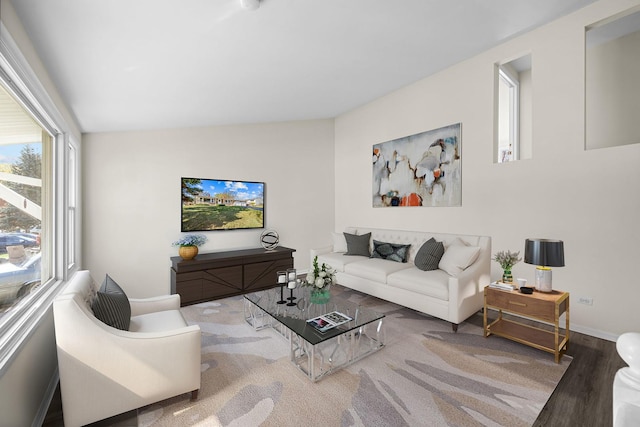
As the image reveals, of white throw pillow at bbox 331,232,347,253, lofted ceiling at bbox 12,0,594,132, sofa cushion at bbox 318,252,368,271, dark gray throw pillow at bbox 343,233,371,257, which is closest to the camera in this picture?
lofted ceiling at bbox 12,0,594,132

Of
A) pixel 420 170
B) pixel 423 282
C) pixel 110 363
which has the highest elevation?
pixel 420 170

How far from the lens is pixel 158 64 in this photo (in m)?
2.41

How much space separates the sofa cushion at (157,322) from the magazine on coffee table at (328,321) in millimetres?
1031

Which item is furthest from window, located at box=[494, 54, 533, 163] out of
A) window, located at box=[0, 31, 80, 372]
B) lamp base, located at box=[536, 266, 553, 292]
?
window, located at box=[0, 31, 80, 372]

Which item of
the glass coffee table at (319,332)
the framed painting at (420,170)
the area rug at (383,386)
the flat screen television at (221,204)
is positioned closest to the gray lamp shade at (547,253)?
the area rug at (383,386)

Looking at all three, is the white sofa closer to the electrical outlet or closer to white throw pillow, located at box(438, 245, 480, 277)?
white throw pillow, located at box(438, 245, 480, 277)

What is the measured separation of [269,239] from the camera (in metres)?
5.01

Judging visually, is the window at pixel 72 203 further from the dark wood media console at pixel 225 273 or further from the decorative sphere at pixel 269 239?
the decorative sphere at pixel 269 239

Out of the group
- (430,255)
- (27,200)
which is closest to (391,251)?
(430,255)

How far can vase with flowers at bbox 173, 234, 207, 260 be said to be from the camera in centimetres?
393

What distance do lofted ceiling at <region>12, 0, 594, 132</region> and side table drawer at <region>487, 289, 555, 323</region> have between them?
270 centimetres

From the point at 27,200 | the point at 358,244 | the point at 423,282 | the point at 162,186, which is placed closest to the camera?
the point at 27,200

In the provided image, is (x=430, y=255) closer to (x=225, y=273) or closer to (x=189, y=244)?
(x=225, y=273)

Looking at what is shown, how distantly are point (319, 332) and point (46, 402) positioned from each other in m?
1.85
